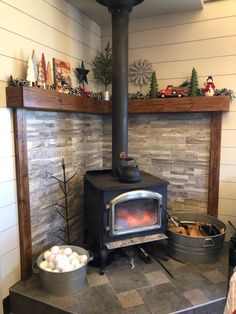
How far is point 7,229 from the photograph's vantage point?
5.76 ft

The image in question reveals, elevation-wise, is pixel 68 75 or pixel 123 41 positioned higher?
pixel 123 41

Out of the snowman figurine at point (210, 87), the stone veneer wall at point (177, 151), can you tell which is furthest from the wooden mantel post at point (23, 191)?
the snowman figurine at point (210, 87)

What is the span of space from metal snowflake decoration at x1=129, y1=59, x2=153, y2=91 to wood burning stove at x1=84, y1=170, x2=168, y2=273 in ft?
3.40

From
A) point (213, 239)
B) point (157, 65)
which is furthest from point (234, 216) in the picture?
point (157, 65)

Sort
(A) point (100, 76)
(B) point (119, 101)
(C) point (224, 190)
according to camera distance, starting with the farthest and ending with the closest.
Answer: (A) point (100, 76) < (C) point (224, 190) < (B) point (119, 101)

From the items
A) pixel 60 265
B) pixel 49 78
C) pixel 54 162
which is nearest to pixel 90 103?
pixel 49 78

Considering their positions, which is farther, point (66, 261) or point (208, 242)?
point (208, 242)

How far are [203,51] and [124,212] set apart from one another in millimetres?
1607

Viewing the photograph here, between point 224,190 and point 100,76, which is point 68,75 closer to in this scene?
point 100,76

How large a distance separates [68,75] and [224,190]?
5.67 ft

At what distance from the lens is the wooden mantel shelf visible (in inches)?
66.2

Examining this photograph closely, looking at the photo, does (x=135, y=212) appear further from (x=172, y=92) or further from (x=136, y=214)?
(x=172, y=92)

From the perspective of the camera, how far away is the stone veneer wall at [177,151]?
2.52 m

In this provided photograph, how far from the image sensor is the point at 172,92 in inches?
95.9
